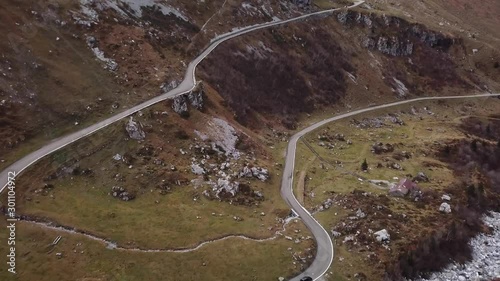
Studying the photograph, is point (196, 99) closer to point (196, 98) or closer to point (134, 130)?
point (196, 98)

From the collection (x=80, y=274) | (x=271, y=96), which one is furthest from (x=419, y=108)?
(x=80, y=274)

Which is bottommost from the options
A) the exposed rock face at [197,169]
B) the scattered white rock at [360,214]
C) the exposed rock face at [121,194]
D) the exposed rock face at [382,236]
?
the exposed rock face at [121,194]

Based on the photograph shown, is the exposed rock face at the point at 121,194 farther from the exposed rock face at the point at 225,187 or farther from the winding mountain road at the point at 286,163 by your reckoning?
the exposed rock face at the point at 225,187

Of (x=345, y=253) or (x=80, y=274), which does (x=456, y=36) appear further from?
(x=80, y=274)

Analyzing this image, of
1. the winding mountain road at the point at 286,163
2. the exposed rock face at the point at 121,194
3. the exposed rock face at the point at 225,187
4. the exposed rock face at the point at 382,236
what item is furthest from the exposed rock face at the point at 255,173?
the exposed rock face at the point at 382,236

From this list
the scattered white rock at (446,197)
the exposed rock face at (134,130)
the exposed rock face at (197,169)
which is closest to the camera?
the exposed rock face at (197,169)

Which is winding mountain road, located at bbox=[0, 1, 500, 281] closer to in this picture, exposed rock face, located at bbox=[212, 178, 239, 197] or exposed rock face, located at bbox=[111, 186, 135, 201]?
exposed rock face, located at bbox=[212, 178, 239, 197]

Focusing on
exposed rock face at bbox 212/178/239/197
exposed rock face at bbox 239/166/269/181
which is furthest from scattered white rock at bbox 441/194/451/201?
exposed rock face at bbox 212/178/239/197

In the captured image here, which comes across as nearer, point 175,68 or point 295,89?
point 175,68
